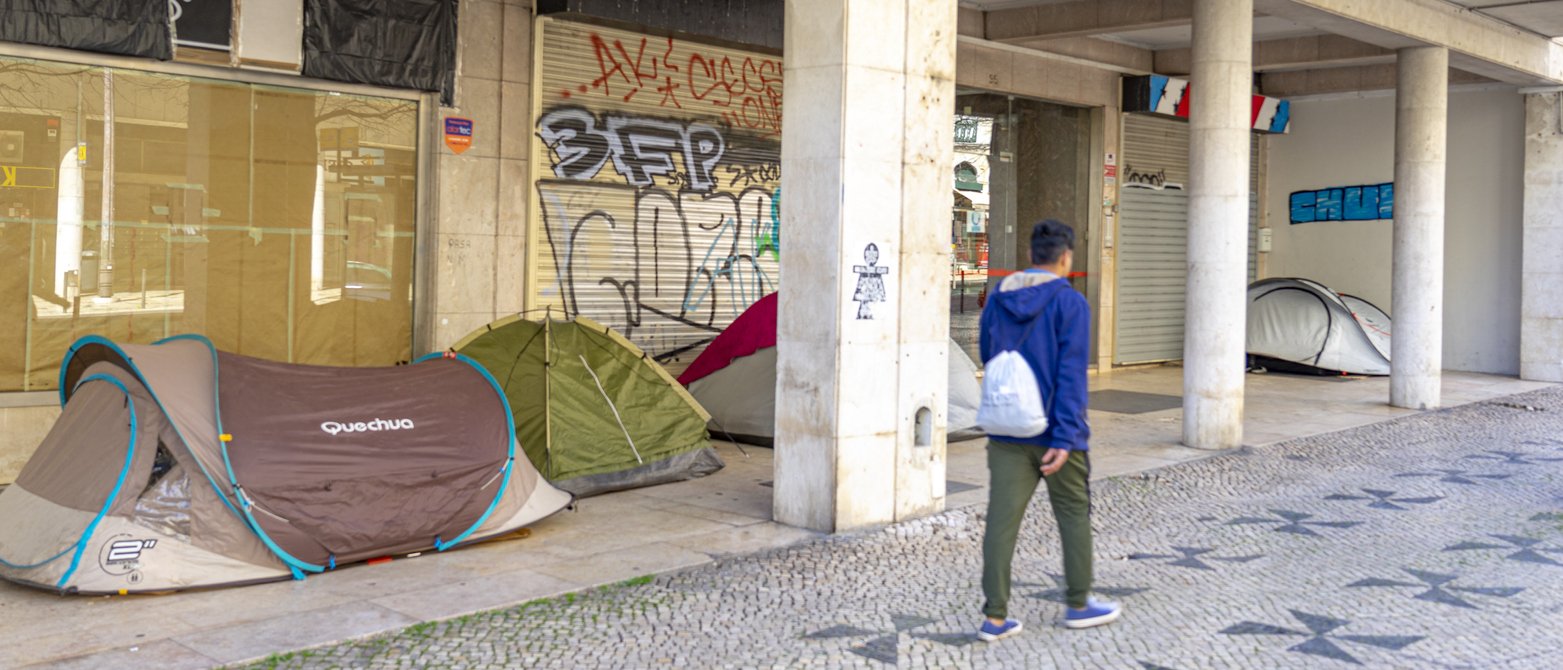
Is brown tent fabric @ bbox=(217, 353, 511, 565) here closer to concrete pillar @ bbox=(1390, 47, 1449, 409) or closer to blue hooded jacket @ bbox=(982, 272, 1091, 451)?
blue hooded jacket @ bbox=(982, 272, 1091, 451)

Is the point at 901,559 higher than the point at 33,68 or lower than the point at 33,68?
lower

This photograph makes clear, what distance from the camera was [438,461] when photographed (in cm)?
721

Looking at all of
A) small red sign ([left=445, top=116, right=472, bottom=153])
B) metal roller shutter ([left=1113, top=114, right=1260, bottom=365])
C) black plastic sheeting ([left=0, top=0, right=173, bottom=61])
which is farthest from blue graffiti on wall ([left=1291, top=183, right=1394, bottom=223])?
black plastic sheeting ([left=0, top=0, right=173, bottom=61])

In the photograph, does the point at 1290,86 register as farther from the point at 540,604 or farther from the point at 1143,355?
the point at 540,604

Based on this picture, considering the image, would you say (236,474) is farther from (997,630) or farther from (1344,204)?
(1344,204)

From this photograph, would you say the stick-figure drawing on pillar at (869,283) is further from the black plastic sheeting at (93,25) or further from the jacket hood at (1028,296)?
the black plastic sheeting at (93,25)

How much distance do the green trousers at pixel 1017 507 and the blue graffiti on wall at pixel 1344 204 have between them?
1587 centimetres

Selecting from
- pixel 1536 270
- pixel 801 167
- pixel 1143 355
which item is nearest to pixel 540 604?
pixel 801 167

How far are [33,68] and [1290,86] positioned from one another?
54.3ft

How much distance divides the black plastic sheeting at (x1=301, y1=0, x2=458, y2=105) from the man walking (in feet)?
19.4

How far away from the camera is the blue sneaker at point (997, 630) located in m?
5.77

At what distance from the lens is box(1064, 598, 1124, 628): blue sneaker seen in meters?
5.94

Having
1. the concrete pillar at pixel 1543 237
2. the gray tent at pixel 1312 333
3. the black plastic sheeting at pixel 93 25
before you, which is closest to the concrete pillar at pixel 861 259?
the black plastic sheeting at pixel 93 25

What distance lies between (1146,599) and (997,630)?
1.11 meters
